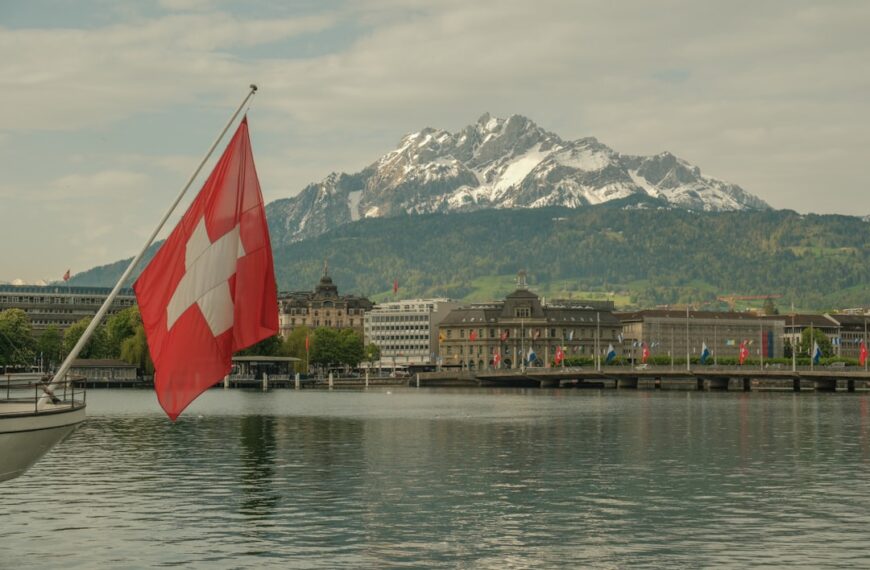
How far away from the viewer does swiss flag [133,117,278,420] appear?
27.8m

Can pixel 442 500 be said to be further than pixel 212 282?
Yes

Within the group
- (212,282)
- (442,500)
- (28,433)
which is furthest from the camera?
(442,500)

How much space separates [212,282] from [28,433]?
747 cm

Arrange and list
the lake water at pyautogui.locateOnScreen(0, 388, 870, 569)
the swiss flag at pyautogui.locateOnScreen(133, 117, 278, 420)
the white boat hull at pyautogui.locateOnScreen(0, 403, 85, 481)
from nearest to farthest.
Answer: the swiss flag at pyautogui.locateOnScreen(133, 117, 278, 420) → the white boat hull at pyautogui.locateOnScreen(0, 403, 85, 481) → the lake water at pyautogui.locateOnScreen(0, 388, 870, 569)

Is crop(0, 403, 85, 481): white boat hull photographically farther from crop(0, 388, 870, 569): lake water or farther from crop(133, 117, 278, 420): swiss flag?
crop(133, 117, 278, 420): swiss flag

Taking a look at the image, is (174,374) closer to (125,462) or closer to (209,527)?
(209,527)

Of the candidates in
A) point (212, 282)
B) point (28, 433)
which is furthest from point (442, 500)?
point (212, 282)

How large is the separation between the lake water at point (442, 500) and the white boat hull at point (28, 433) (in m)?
3.00

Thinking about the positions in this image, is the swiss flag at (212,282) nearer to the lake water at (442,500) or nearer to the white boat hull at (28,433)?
the white boat hull at (28,433)

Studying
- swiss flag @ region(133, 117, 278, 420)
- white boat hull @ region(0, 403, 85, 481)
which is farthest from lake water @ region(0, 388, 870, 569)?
swiss flag @ region(133, 117, 278, 420)

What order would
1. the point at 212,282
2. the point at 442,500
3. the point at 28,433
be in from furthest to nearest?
the point at 442,500 → the point at 28,433 → the point at 212,282

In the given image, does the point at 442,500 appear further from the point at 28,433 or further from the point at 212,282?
the point at 212,282

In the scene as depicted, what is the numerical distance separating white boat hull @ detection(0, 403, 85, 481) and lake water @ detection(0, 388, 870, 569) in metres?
3.00

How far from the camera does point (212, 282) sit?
2830 centimetres
